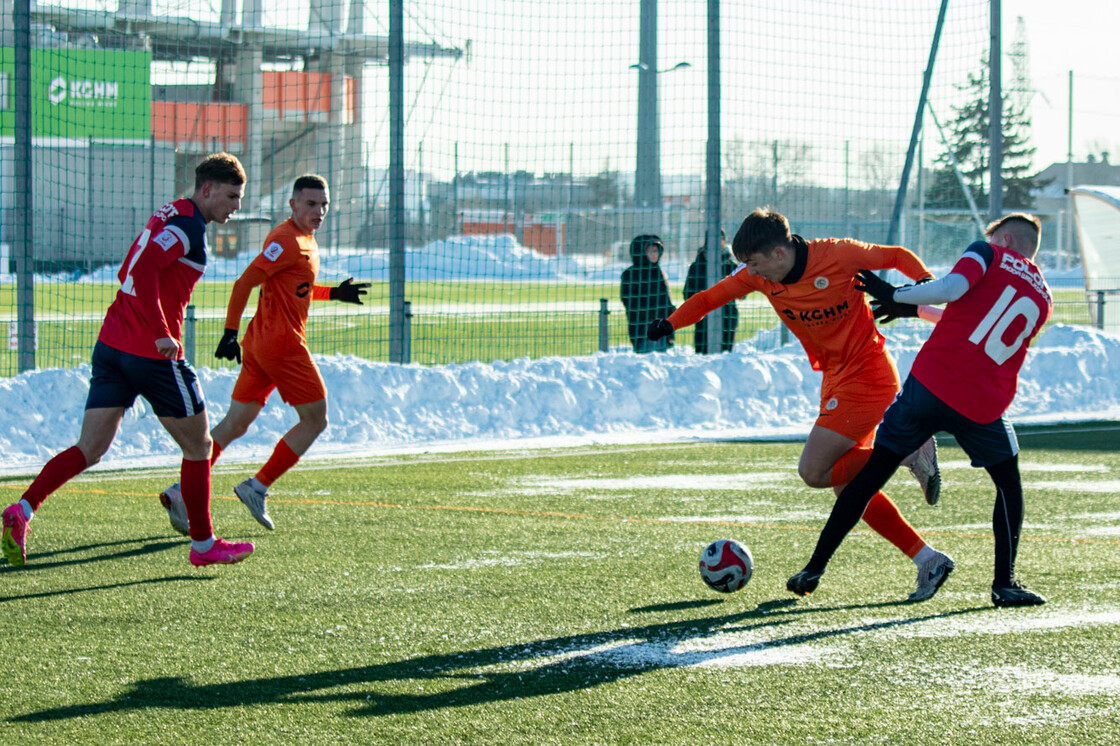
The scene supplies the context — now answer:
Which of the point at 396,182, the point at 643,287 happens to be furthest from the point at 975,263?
the point at 643,287

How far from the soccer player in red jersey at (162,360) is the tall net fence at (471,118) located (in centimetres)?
602

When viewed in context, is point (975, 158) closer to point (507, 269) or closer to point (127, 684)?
point (507, 269)

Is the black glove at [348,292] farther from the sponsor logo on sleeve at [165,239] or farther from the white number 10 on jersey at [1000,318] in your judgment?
the white number 10 on jersey at [1000,318]

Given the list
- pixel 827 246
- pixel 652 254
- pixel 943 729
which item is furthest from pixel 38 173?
pixel 943 729

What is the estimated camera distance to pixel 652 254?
1595cm

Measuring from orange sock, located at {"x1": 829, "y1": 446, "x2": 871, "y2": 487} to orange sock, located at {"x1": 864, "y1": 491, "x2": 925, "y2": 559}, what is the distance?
20 centimetres

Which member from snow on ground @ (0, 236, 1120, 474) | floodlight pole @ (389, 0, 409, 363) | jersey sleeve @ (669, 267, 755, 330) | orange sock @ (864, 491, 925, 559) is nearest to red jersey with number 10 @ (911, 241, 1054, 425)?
orange sock @ (864, 491, 925, 559)

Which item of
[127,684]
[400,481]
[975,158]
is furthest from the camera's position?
[975,158]

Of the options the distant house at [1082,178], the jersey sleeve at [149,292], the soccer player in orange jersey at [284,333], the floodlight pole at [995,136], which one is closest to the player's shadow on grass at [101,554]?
the soccer player in orange jersey at [284,333]

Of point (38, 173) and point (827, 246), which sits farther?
point (38, 173)

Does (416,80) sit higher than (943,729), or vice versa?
(416,80)

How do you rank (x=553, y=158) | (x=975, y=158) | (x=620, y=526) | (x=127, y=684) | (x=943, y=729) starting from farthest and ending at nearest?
(x=975, y=158) → (x=553, y=158) → (x=620, y=526) → (x=127, y=684) → (x=943, y=729)

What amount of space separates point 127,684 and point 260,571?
203 centimetres

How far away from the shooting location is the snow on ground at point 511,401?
11.8 metres
